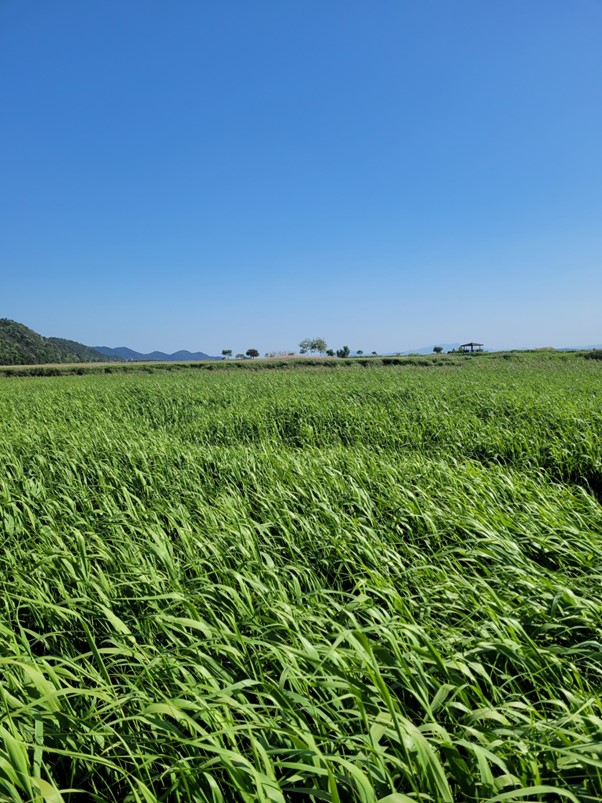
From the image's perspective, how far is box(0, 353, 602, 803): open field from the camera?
69.1 inches

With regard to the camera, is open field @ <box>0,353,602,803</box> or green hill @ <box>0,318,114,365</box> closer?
open field @ <box>0,353,602,803</box>

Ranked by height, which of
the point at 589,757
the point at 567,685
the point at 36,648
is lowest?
the point at 36,648

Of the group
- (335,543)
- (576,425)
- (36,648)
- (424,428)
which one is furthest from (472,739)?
(576,425)

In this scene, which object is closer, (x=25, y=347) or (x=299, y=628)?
(x=299, y=628)

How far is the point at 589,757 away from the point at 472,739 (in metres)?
0.45

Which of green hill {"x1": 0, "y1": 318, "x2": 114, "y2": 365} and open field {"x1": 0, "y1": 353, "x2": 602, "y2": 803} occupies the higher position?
green hill {"x1": 0, "y1": 318, "x2": 114, "y2": 365}

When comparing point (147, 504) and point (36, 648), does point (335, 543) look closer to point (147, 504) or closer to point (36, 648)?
point (36, 648)

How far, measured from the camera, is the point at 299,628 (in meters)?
2.67

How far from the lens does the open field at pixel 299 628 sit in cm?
175

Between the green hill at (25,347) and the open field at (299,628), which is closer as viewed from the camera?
the open field at (299,628)

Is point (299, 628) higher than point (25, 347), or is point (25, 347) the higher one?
point (25, 347)

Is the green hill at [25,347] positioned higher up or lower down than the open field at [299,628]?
higher up

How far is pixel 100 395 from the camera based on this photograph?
1748cm

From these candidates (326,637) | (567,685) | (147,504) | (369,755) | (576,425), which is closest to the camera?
(369,755)
